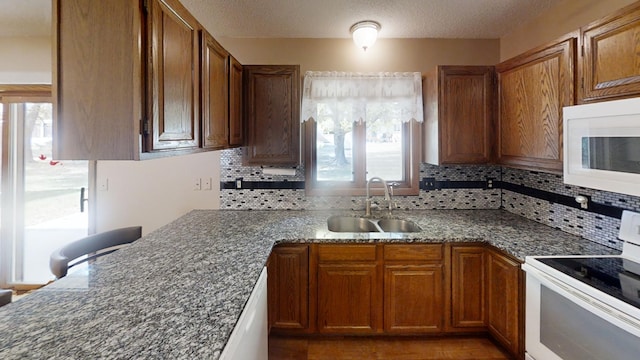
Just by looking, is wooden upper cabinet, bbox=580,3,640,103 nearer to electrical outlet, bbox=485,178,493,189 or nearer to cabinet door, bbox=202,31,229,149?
electrical outlet, bbox=485,178,493,189

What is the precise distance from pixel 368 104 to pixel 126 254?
217 centimetres

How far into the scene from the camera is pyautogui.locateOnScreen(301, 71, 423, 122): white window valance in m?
2.83

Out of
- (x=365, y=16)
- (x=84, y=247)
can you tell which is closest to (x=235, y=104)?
(x=365, y=16)

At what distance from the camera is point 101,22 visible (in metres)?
1.16

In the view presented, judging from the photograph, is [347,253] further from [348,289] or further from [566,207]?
[566,207]

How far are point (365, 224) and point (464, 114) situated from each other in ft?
3.92

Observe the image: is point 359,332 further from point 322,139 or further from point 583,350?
point 322,139

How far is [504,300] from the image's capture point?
2.01 m

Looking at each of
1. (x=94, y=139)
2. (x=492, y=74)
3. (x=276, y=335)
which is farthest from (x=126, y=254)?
(x=492, y=74)

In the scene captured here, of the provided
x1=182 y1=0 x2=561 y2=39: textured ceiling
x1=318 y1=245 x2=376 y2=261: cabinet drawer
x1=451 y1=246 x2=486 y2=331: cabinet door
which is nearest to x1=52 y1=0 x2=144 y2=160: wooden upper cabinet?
x1=182 y1=0 x2=561 y2=39: textured ceiling

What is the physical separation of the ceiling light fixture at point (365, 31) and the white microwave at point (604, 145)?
148 centimetres

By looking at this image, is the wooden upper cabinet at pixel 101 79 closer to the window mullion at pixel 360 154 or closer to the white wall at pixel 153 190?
the white wall at pixel 153 190

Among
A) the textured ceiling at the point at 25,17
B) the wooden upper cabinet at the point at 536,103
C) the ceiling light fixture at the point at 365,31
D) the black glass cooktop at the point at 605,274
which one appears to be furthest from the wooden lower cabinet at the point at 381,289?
the textured ceiling at the point at 25,17

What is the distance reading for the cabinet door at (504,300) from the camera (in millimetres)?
1891
